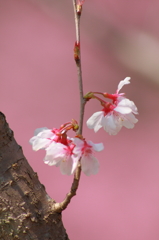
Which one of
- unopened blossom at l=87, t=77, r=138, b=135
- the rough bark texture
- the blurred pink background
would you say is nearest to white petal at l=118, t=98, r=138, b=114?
unopened blossom at l=87, t=77, r=138, b=135

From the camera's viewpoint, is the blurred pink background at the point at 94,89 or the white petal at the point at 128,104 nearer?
the white petal at the point at 128,104

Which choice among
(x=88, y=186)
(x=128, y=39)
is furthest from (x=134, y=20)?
(x=88, y=186)

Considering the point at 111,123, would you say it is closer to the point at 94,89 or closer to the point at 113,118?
the point at 113,118

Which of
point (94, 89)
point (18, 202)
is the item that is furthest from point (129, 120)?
point (94, 89)

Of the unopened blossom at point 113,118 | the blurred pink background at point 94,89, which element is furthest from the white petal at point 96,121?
the blurred pink background at point 94,89

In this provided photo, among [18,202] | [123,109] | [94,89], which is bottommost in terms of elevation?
[94,89]

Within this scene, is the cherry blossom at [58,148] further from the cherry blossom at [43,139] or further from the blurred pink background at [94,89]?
the blurred pink background at [94,89]
